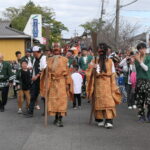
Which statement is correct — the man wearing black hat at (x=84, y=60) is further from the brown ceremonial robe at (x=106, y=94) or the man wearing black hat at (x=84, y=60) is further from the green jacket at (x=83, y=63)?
the brown ceremonial robe at (x=106, y=94)

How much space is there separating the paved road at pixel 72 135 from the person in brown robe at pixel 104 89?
32 centimetres

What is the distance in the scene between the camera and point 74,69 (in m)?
13.4

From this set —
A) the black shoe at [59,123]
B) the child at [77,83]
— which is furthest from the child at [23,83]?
the black shoe at [59,123]

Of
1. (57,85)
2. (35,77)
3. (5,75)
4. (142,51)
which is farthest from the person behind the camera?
(5,75)

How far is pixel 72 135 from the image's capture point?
8.23m

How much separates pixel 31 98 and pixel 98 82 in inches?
97.1

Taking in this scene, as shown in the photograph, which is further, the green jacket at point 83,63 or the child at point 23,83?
the green jacket at point 83,63

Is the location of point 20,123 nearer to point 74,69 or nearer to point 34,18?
point 74,69

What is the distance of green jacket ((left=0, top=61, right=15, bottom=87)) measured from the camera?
1191 centimetres

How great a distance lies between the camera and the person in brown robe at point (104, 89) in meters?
9.09

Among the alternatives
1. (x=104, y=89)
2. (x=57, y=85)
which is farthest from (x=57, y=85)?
(x=104, y=89)

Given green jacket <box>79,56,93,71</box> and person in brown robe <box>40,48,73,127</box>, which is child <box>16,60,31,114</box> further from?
green jacket <box>79,56,93,71</box>

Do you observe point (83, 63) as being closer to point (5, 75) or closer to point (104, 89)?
point (5, 75)

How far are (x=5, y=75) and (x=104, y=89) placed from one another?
391cm
